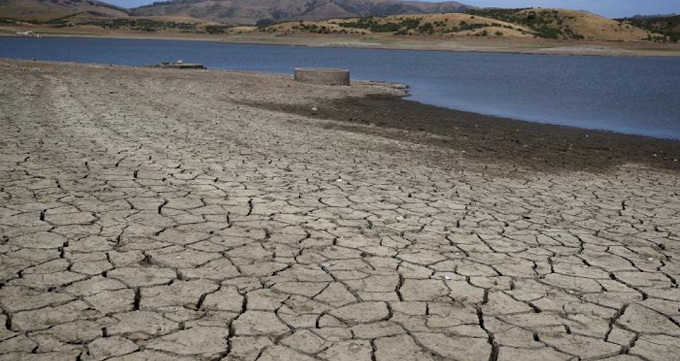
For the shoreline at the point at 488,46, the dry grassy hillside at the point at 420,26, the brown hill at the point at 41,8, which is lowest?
the shoreline at the point at 488,46

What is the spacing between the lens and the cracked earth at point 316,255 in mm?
3051

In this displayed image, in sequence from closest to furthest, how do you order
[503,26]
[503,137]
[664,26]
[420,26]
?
1. [503,137]
2. [503,26]
3. [420,26]
4. [664,26]

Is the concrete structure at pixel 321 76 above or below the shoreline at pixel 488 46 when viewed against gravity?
below

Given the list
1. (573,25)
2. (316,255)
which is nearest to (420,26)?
(573,25)

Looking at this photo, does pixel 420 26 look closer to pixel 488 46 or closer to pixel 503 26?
pixel 503 26

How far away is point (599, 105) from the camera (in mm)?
19562

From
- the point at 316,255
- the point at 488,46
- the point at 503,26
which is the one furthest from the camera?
the point at 503,26

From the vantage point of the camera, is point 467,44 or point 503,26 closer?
point 467,44

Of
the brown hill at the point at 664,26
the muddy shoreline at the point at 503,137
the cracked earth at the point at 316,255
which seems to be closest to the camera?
the cracked earth at the point at 316,255

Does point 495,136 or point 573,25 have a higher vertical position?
point 573,25

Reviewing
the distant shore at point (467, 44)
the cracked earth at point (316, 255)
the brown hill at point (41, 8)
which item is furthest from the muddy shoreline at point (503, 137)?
the brown hill at point (41, 8)

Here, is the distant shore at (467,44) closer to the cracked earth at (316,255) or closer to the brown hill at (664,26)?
the brown hill at (664,26)

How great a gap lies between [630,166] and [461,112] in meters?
7.06

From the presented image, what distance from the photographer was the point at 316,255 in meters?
4.22
